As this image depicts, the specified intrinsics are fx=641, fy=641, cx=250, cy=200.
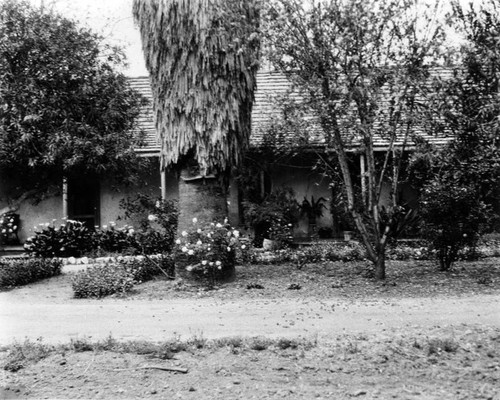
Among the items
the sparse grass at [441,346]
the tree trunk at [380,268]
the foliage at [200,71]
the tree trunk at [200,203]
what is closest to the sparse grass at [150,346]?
the sparse grass at [441,346]

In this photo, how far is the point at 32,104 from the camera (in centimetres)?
1466

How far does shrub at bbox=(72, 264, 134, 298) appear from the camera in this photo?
9500 mm

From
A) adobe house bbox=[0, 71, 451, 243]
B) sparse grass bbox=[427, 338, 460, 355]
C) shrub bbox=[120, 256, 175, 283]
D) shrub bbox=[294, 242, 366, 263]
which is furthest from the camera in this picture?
adobe house bbox=[0, 71, 451, 243]

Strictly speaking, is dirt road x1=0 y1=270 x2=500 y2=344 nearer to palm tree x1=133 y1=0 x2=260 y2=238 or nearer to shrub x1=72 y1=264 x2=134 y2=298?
shrub x1=72 y1=264 x2=134 y2=298

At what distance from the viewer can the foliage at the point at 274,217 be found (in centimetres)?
1567

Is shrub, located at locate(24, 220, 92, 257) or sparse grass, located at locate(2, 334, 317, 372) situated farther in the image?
shrub, located at locate(24, 220, 92, 257)

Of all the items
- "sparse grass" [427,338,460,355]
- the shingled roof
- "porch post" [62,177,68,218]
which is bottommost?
"sparse grass" [427,338,460,355]

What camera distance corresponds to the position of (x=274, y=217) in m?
16.0

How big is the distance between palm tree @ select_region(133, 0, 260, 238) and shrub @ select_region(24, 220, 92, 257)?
18.0 ft

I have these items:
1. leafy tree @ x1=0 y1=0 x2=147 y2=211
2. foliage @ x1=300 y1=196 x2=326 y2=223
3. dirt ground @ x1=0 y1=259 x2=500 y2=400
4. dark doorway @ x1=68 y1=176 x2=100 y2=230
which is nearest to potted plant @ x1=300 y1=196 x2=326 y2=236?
foliage @ x1=300 y1=196 x2=326 y2=223

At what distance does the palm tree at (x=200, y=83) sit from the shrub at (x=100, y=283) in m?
1.27

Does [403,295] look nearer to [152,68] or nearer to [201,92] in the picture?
[201,92]

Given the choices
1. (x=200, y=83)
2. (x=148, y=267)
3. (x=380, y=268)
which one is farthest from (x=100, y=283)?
(x=380, y=268)

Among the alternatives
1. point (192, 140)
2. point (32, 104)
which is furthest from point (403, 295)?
point (32, 104)
